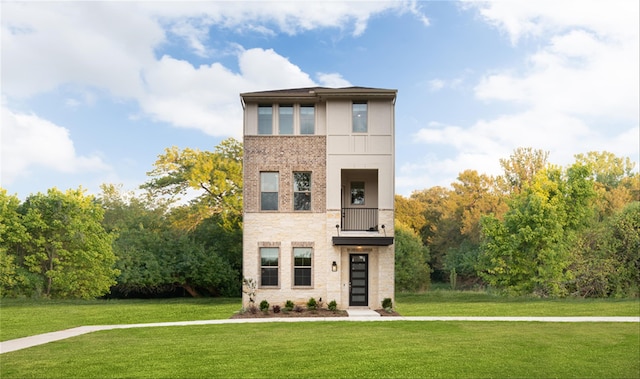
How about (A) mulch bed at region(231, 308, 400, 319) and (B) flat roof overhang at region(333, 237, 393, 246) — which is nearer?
(A) mulch bed at region(231, 308, 400, 319)

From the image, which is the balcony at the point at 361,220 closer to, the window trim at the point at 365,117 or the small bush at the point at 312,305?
the small bush at the point at 312,305

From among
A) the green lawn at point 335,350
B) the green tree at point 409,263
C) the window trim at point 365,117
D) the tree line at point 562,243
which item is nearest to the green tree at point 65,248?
the green lawn at point 335,350

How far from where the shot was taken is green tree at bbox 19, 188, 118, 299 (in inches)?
1162

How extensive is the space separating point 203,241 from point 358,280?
630 inches

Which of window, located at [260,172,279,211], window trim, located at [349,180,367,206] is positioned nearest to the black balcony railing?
window trim, located at [349,180,367,206]

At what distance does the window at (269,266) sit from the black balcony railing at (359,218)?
3176 mm

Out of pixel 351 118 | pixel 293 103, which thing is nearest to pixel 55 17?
pixel 293 103

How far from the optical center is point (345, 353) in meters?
11.3

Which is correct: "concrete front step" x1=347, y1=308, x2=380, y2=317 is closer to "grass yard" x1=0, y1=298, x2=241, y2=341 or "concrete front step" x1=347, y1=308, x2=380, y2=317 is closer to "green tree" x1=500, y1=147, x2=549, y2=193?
"grass yard" x1=0, y1=298, x2=241, y2=341

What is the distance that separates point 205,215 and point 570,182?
2321cm

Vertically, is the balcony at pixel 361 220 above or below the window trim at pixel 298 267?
above

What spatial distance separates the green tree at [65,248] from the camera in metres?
29.5

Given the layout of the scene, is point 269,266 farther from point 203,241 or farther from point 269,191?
point 203,241

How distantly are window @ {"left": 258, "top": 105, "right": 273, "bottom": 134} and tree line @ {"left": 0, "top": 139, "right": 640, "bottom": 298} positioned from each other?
12.1 m
